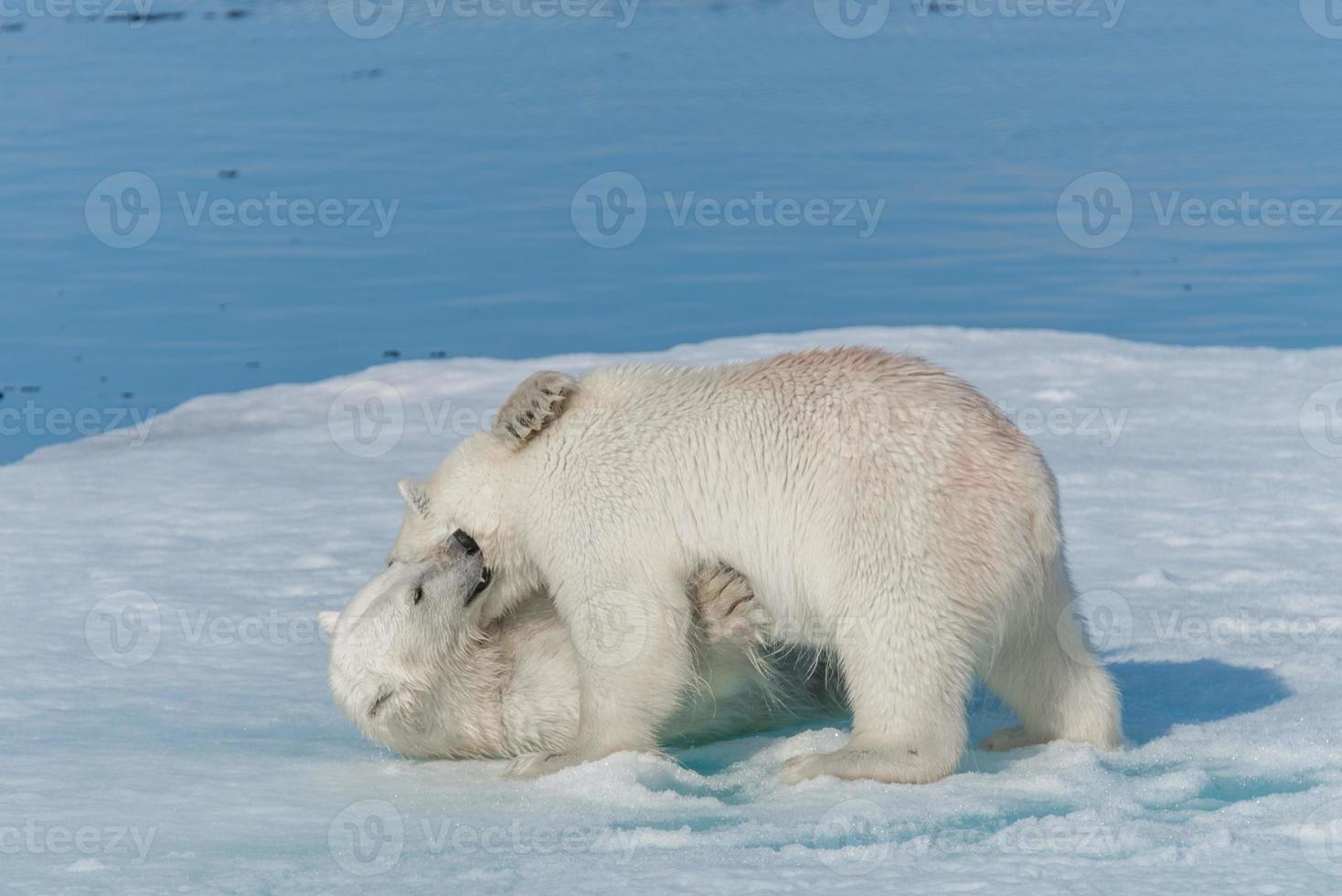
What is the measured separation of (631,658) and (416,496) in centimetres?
85

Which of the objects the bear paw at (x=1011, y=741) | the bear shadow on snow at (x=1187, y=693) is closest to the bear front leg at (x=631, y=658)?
the bear paw at (x=1011, y=741)

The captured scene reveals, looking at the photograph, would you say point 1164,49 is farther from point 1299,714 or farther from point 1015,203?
point 1299,714

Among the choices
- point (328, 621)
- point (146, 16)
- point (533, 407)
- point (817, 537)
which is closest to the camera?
point (817, 537)

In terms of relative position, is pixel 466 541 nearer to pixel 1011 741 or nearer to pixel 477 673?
pixel 477 673

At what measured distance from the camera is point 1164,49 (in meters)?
24.0

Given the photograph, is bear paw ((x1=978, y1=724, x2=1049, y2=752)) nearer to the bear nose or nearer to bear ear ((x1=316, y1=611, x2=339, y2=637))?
the bear nose

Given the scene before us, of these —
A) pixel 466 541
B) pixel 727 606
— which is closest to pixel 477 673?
pixel 466 541

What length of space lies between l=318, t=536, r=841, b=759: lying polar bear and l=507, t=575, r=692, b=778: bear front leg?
0.15m

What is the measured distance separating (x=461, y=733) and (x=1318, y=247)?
465 inches

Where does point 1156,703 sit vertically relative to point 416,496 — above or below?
below

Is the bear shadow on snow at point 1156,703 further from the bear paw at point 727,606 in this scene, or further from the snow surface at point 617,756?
the bear paw at point 727,606

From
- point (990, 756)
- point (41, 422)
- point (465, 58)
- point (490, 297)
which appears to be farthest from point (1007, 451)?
point (465, 58)

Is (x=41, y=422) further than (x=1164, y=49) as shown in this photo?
No

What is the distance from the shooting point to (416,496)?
4.49m
